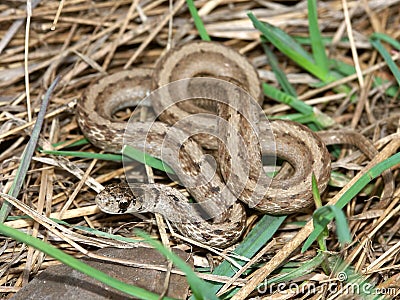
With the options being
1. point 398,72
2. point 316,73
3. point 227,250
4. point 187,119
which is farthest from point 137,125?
point 398,72

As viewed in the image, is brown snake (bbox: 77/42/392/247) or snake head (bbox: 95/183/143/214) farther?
brown snake (bbox: 77/42/392/247)

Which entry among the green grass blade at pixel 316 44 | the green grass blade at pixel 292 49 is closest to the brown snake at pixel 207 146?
the green grass blade at pixel 292 49

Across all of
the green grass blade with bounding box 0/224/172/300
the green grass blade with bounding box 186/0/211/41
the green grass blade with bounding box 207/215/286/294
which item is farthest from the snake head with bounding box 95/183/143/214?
the green grass blade with bounding box 186/0/211/41

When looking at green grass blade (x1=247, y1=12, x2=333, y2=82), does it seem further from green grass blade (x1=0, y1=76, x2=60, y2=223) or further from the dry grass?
green grass blade (x1=0, y1=76, x2=60, y2=223)

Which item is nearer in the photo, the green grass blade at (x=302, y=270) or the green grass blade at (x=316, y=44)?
the green grass blade at (x=302, y=270)

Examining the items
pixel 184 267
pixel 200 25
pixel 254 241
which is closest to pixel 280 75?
pixel 200 25

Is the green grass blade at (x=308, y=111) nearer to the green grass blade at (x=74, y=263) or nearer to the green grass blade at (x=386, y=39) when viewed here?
the green grass blade at (x=386, y=39)

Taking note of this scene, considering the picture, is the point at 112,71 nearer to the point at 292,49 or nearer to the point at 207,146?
the point at 207,146
